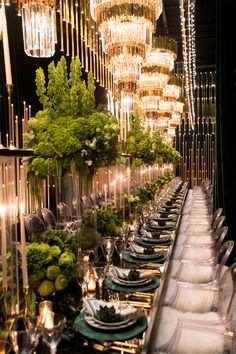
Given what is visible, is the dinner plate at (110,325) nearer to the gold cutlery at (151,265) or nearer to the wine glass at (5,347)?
the wine glass at (5,347)

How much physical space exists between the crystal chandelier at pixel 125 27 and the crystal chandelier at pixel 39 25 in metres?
1.12

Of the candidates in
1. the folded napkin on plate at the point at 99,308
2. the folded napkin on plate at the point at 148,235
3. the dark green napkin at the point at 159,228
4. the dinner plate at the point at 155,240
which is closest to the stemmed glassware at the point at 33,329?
the folded napkin on plate at the point at 99,308

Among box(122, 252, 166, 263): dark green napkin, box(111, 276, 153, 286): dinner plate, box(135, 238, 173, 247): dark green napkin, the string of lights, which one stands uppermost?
the string of lights

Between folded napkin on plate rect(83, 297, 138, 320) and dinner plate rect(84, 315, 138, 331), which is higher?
folded napkin on plate rect(83, 297, 138, 320)

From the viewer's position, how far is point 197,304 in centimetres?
293

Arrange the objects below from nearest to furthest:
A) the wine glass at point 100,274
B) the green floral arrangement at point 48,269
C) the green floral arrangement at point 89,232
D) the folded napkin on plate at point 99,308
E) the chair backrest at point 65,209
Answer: the folded napkin on plate at point 99,308 → the green floral arrangement at point 48,269 → the wine glass at point 100,274 → the green floral arrangement at point 89,232 → the chair backrest at point 65,209

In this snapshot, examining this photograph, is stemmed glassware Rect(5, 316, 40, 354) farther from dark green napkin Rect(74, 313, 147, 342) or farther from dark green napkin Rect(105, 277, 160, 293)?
dark green napkin Rect(105, 277, 160, 293)

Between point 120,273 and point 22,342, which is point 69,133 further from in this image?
point 22,342

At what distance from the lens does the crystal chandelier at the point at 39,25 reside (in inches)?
113

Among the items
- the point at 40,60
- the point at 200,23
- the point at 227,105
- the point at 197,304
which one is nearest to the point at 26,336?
the point at 197,304

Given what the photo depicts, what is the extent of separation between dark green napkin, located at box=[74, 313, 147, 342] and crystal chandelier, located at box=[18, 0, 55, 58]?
211 centimetres

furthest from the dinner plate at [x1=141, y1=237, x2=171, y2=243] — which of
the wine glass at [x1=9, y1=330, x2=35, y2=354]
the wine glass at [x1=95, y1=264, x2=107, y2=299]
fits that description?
the wine glass at [x1=9, y1=330, x2=35, y2=354]

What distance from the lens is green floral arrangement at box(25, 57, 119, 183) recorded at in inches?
93.0

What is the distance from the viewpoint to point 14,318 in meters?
1.55
